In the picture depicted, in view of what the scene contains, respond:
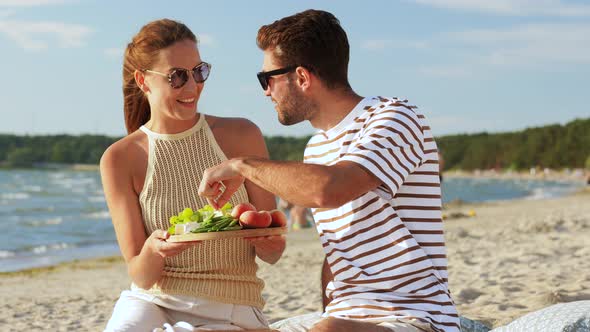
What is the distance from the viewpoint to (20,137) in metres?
90.9

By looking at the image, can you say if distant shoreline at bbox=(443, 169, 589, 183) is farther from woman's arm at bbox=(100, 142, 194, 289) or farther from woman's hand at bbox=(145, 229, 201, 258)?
woman's hand at bbox=(145, 229, 201, 258)

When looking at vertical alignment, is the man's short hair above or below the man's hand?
above

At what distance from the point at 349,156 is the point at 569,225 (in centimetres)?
1450

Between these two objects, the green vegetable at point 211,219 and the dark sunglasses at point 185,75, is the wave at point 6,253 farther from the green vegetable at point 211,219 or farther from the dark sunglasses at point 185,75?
the green vegetable at point 211,219

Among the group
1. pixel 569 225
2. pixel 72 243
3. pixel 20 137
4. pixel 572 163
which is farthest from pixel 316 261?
pixel 20 137

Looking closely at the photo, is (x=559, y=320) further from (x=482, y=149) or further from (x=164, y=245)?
(x=482, y=149)

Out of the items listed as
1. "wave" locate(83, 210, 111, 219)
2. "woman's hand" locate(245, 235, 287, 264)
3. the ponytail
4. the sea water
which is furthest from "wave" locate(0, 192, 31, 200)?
"woman's hand" locate(245, 235, 287, 264)

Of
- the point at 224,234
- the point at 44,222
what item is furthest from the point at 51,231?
the point at 224,234

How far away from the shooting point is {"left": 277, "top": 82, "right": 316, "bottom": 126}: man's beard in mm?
3090

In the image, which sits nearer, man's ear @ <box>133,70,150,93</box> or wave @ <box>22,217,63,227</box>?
man's ear @ <box>133,70,150,93</box>

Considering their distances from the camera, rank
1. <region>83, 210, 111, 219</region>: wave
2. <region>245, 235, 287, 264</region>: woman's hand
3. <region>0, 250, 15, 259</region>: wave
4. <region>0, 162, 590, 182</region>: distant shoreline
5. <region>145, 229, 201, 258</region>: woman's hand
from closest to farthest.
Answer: <region>145, 229, 201, 258</region>: woman's hand
<region>245, 235, 287, 264</region>: woman's hand
<region>0, 250, 15, 259</region>: wave
<region>83, 210, 111, 219</region>: wave
<region>0, 162, 590, 182</region>: distant shoreline

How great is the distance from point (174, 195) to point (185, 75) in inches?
23.2

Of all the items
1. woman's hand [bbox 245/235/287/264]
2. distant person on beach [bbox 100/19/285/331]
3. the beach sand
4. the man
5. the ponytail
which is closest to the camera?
the man

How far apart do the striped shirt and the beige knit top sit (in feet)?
2.44
